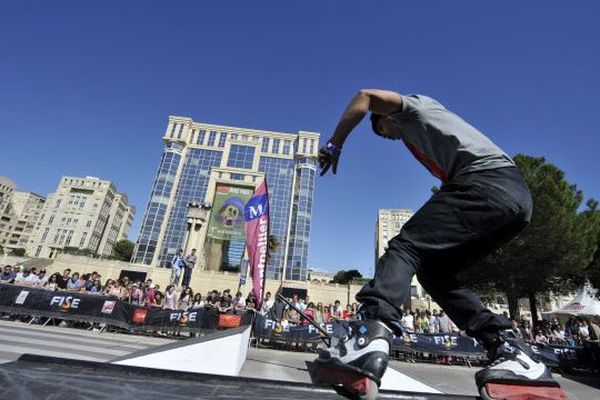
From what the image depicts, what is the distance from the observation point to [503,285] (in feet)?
72.8

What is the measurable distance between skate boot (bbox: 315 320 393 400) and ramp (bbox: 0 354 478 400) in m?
0.08

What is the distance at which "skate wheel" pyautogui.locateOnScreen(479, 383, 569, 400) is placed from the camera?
1.39 metres

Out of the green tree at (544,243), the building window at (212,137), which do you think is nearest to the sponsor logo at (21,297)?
the green tree at (544,243)

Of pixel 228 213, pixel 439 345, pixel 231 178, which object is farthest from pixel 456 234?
pixel 231 178

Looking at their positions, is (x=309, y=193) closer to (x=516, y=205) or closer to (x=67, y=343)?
(x=67, y=343)

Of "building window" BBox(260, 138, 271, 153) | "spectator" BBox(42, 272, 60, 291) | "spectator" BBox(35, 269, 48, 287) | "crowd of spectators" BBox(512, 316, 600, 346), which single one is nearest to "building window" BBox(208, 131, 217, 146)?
"building window" BBox(260, 138, 271, 153)

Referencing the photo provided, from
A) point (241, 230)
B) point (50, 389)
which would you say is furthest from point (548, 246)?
point (241, 230)

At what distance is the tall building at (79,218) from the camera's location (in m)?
100

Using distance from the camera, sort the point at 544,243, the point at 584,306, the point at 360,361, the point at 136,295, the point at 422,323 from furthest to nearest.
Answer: the point at 544,243 → the point at 584,306 → the point at 422,323 → the point at 136,295 → the point at 360,361

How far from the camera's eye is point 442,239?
5.42ft

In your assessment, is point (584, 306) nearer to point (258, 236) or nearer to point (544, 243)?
point (544, 243)

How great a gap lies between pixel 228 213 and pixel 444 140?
38867 mm

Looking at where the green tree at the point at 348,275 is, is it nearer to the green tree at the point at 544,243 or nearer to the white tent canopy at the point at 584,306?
the green tree at the point at 544,243

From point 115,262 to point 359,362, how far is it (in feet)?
168
